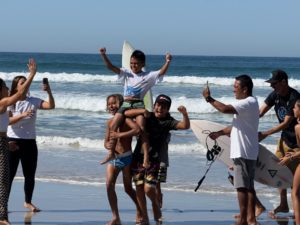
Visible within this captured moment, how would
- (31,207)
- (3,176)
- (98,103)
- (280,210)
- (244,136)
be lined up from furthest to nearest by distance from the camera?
(98,103) → (280,210) → (31,207) → (244,136) → (3,176)

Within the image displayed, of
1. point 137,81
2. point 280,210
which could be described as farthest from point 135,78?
point 280,210

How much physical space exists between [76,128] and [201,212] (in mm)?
10192

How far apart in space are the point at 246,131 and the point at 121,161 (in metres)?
1.29

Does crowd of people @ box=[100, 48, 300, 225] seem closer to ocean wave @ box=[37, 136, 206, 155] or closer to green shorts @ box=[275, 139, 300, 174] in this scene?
green shorts @ box=[275, 139, 300, 174]

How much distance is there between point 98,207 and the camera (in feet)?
27.5

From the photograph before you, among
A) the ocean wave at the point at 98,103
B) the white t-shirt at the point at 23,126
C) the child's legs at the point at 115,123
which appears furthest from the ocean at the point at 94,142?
the child's legs at the point at 115,123

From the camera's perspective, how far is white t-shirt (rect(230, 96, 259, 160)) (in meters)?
6.93

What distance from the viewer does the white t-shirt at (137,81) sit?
7324 mm

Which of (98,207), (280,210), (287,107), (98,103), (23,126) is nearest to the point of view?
(287,107)

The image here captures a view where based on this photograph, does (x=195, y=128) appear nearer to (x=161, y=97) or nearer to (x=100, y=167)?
(x=161, y=97)

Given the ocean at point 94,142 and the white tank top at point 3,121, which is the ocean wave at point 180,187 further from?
the white tank top at point 3,121

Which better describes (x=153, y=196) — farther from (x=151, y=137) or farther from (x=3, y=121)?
(x=3, y=121)

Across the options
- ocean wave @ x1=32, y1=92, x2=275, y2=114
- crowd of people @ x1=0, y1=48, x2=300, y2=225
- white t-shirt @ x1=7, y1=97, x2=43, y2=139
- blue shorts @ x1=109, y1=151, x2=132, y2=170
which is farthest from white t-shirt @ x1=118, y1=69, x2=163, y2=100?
ocean wave @ x1=32, y1=92, x2=275, y2=114

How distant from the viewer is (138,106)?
23.7ft
